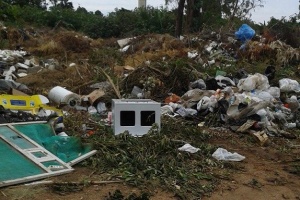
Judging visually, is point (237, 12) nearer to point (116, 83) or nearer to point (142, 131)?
point (116, 83)

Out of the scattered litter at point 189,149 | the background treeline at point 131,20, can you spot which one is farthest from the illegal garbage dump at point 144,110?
the background treeline at point 131,20

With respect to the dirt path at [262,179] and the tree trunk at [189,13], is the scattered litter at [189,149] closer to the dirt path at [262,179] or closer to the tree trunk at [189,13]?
the dirt path at [262,179]

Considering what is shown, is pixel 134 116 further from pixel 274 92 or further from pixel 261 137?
pixel 274 92

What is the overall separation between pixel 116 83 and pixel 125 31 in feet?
45.5

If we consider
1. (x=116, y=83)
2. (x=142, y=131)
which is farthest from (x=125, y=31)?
A: (x=142, y=131)

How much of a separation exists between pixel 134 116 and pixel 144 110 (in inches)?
5.6

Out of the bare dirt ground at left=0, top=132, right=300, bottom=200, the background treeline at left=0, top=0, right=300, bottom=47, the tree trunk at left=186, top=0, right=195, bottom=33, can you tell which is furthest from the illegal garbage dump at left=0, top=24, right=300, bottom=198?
the background treeline at left=0, top=0, right=300, bottom=47

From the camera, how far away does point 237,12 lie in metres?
21.9

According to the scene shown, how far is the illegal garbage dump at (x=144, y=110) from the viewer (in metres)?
4.30

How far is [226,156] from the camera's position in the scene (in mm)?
4684

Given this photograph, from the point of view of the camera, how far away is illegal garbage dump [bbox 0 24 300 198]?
4.30 m

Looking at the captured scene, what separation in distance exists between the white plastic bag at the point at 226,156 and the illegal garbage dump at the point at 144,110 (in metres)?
0.01

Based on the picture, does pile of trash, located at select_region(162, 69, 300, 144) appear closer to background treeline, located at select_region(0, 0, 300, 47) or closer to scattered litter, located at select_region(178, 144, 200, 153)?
scattered litter, located at select_region(178, 144, 200, 153)

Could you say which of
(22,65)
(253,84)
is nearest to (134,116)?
(253,84)
